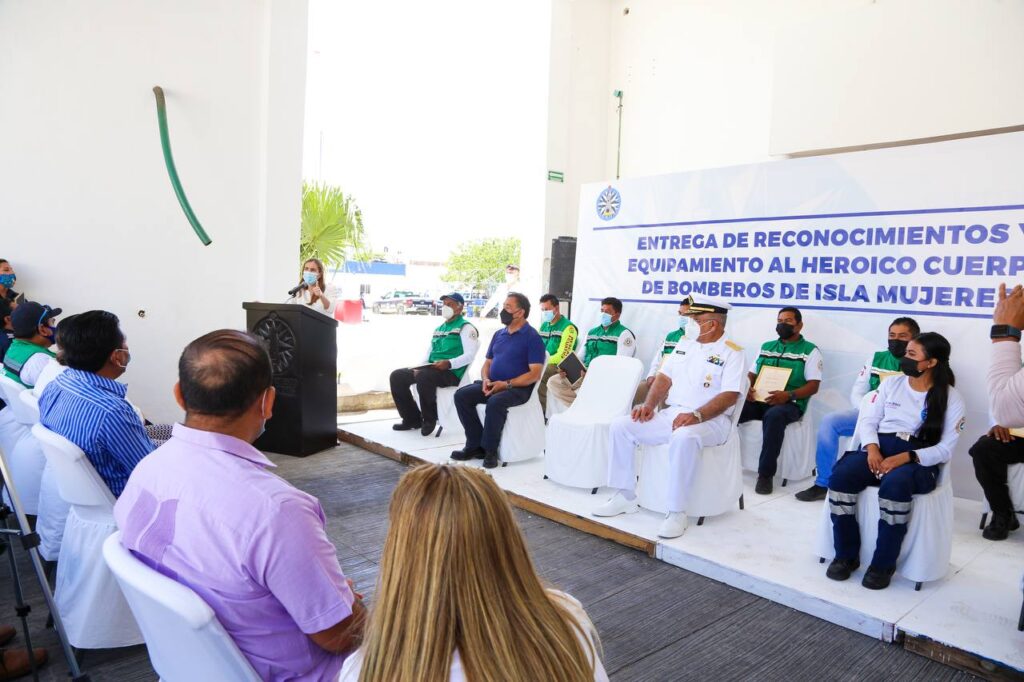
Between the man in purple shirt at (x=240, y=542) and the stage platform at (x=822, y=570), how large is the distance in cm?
213

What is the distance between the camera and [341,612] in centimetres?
125

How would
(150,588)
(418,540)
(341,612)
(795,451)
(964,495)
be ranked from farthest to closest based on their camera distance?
(795,451), (964,495), (341,612), (150,588), (418,540)

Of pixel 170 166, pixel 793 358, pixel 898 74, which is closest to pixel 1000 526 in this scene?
pixel 793 358

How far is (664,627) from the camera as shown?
2555mm

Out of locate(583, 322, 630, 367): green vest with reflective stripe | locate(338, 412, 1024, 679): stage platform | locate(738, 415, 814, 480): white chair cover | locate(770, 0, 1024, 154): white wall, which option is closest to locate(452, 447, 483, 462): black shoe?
locate(338, 412, 1024, 679): stage platform

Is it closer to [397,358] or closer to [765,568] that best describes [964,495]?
[765,568]

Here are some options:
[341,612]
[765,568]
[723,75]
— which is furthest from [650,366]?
[341,612]

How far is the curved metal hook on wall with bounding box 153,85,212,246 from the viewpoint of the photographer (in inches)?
214

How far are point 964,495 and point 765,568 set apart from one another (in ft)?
6.86

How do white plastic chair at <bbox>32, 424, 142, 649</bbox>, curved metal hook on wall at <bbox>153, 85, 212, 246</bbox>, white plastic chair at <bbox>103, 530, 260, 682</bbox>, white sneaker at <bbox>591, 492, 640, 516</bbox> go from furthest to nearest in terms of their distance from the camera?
curved metal hook on wall at <bbox>153, 85, 212, 246</bbox>, white sneaker at <bbox>591, 492, 640, 516</bbox>, white plastic chair at <bbox>32, 424, 142, 649</bbox>, white plastic chair at <bbox>103, 530, 260, 682</bbox>

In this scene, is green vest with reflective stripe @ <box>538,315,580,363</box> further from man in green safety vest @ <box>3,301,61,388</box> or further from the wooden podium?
man in green safety vest @ <box>3,301,61,388</box>

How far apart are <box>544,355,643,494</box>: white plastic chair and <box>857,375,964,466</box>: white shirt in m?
1.43

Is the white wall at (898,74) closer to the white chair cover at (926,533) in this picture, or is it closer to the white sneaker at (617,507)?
the white chair cover at (926,533)

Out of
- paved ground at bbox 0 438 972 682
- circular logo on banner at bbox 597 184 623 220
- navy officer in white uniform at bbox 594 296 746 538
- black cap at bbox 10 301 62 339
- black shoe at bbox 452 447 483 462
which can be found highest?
circular logo on banner at bbox 597 184 623 220
